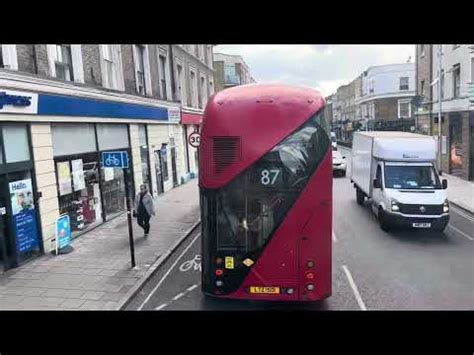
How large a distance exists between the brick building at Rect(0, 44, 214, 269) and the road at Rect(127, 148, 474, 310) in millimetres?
3354

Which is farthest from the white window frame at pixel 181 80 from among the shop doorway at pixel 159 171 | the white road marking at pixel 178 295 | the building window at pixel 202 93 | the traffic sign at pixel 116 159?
the white road marking at pixel 178 295

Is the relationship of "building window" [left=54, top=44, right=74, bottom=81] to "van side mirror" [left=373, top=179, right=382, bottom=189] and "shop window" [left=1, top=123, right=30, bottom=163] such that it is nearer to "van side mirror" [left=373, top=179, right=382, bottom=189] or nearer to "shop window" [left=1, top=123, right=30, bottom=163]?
"shop window" [left=1, top=123, right=30, bottom=163]

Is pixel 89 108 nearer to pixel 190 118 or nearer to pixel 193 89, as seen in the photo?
pixel 190 118

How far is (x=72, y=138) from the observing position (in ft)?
36.9

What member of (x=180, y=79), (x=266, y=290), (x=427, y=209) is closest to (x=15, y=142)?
(x=266, y=290)

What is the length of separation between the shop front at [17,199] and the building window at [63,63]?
2.45m

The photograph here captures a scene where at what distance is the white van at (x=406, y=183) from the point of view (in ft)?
33.6

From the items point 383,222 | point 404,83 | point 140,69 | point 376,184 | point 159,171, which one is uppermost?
point 404,83

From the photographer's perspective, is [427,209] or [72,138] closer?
[427,209]

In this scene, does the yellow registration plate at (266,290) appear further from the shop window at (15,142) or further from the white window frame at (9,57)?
the white window frame at (9,57)

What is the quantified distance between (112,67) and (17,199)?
6.81 metres

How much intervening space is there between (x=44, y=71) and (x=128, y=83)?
544cm
